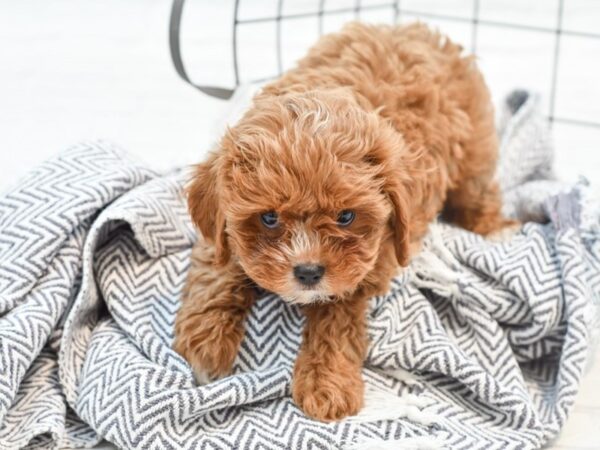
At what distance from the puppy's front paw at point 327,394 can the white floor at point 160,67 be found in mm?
1587

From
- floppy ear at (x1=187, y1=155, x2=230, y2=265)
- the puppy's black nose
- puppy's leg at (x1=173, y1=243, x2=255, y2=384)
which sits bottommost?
puppy's leg at (x1=173, y1=243, x2=255, y2=384)

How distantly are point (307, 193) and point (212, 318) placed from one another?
0.64 metres

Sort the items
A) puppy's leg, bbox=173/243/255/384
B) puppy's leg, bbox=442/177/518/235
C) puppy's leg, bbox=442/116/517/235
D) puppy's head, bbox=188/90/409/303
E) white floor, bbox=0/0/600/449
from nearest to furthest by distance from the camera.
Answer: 1. puppy's head, bbox=188/90/409/303
2. puppy's leg, bbox=173/243/255/384
3. puppy's leg, bbox=442/116/517/235
4. puppy's leg, bbox=442/177/518/235
5. white floor, bbox=0/0/600/449

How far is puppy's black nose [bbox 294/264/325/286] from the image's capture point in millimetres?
2539

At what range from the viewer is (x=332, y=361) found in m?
2.84

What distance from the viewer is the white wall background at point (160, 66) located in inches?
187

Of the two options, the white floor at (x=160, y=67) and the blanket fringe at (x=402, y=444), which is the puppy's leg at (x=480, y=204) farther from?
the blanket fringe at (x=402, y=444)

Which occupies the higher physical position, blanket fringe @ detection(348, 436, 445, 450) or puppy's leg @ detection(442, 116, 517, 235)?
puppy's leg @ detection(442, 116, 517, 235)

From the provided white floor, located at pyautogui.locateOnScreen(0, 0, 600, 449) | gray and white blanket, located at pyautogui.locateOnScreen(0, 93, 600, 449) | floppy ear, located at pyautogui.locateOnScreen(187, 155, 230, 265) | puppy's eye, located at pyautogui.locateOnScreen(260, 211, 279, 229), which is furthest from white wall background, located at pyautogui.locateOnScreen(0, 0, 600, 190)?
puppy's eye, located at pyautogui.locateOnScreen(260, 211, 279, 229)

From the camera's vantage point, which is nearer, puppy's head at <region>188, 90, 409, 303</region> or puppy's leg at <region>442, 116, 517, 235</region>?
puppy's head at <region>188, 90, 409, 303</region>

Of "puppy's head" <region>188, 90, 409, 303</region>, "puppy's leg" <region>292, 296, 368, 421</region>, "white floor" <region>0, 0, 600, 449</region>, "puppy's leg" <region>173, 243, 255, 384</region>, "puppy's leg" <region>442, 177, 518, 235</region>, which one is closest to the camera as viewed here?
"puppy's head" <region>188, 90, 409, 303</region>

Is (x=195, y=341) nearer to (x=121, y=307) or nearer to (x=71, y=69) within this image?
(x=121, y=307)

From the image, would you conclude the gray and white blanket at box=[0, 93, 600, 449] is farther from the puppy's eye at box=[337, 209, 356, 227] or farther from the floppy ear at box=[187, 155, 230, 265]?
the puppy's eye at box=[337, 209, 356, 227]

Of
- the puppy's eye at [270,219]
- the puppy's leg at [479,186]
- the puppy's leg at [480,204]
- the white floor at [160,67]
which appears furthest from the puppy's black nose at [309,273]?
the white floor at [160,67]
